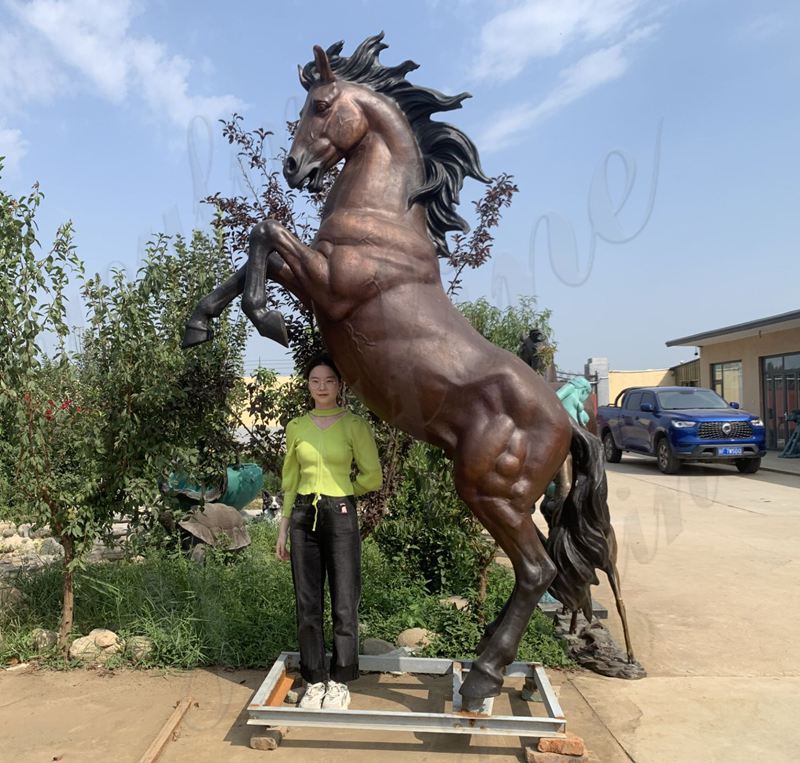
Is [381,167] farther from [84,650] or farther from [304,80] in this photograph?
[84,650]

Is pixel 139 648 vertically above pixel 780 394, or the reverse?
pixel 780 394

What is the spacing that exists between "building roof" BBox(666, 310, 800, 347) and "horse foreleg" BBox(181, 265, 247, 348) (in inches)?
641

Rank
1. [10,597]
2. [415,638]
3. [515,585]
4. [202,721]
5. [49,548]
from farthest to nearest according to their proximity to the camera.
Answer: [49,548]
[10,597]
[415,638]
[202,721]
[515,585]

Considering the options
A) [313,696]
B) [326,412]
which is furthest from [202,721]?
[326,412]

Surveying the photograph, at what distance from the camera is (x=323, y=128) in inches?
119

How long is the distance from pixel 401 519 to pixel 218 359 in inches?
76.0

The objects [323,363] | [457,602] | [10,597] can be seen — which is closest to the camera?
[323,363]

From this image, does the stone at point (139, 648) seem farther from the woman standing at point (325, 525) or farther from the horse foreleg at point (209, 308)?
the horse foreleg at point (209, 308)

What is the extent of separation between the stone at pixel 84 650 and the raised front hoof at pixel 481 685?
7.19 feet

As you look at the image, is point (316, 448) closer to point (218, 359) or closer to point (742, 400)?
point (218, 359)

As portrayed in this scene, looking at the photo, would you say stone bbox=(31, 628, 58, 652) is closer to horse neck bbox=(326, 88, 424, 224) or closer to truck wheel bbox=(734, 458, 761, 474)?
horse neck bbox=(326, 88, 424, 224)

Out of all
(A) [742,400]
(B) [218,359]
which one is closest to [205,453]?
(B) [218,359]

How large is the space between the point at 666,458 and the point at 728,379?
30.7 ft

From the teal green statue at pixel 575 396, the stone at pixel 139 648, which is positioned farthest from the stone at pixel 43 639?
the teal green statue at pixel 575 396
